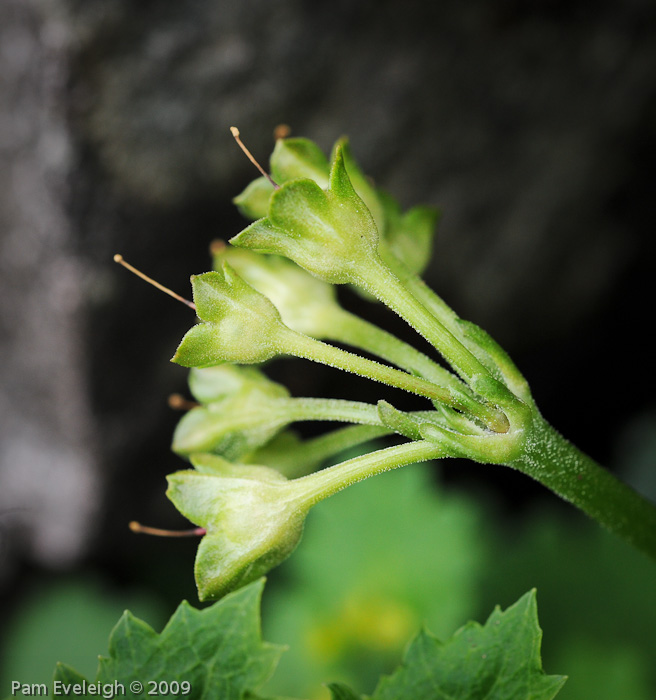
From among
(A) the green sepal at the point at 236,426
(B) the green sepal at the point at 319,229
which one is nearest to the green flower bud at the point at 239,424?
(A) the green sepal at the point at 236,426

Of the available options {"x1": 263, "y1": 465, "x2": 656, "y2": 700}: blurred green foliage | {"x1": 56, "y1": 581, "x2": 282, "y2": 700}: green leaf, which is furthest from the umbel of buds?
{"x1": 263, "y1": 465, "x2": 656, "y2": 700}: blurred green foliage

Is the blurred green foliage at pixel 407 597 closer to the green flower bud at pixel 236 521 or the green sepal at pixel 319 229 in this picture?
the green flower bud at pixel 236 521

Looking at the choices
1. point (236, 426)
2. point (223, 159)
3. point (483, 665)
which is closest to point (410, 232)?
point (236, 426)

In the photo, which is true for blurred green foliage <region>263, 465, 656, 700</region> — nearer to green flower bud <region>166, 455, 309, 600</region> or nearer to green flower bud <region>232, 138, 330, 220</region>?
green flower bud <region>166, 455, 309, 600</region>

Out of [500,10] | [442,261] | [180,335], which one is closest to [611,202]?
[442,261]

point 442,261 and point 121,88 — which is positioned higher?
point 121,88

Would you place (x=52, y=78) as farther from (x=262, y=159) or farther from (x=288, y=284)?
(x=288, y=284)
